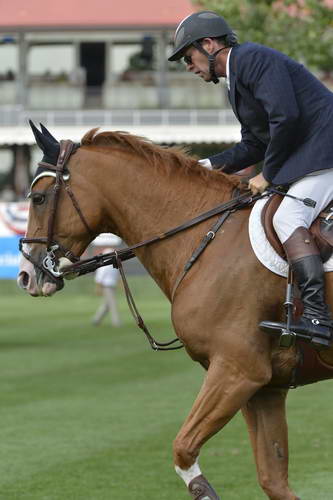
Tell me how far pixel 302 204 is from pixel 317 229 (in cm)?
19

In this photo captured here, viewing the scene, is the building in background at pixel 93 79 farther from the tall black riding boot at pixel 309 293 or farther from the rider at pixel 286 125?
the tall black riding boot at pixel 309 293

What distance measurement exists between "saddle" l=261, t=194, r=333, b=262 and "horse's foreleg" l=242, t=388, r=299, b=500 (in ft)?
3.21

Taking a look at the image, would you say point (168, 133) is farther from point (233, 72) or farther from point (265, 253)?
point (265, 253)

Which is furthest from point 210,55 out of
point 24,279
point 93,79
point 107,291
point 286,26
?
point 93,79

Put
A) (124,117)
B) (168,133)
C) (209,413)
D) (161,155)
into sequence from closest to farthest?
(209,413), (161,155), (168,133), (124,117)

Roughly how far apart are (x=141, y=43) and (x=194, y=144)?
538cm

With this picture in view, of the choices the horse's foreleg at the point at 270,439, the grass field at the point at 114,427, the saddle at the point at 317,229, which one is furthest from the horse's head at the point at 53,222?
the grass field at the point at 114,427

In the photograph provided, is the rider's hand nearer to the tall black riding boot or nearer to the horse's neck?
the horse's neck

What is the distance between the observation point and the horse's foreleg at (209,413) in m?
6.77

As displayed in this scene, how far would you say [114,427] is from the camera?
41.6 ft

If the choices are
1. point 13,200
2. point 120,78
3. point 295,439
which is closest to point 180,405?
point 295,439

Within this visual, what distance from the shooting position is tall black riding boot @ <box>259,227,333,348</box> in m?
6.84

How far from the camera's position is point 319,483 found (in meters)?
9.75

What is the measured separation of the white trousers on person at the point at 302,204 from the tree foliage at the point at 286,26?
17376mm
